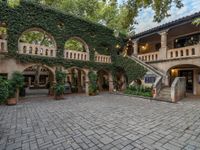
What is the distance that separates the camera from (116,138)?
15.5ft

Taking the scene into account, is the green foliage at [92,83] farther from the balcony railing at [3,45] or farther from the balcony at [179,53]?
the balcony railing at [3,45]

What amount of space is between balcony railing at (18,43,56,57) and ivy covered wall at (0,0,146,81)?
1.51 feet

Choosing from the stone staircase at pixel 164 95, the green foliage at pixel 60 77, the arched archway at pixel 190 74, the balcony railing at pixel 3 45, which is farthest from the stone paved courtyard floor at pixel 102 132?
the arched archway at pixel 190 74

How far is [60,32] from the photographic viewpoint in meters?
14.2

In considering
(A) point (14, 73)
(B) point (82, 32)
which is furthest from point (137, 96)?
(A) point (14, 73)

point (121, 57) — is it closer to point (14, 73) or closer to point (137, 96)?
point (137, 96)

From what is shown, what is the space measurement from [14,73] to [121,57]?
11.8m

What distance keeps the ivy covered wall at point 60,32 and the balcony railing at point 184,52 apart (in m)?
2.97

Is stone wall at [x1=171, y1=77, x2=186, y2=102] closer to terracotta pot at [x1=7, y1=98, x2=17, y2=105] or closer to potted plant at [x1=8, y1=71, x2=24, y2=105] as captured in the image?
potted plant at [x1=8, y1=71, x2=24, y2=105]

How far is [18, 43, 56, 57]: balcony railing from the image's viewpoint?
39.3ft

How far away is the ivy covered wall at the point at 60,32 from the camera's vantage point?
37.4 feet

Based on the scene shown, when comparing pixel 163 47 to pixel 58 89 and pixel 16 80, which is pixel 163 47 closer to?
pixel 58 89

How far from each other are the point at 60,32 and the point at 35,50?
10.3ft

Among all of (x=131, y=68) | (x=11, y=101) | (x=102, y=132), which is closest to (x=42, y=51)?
(x=11, y=101)
